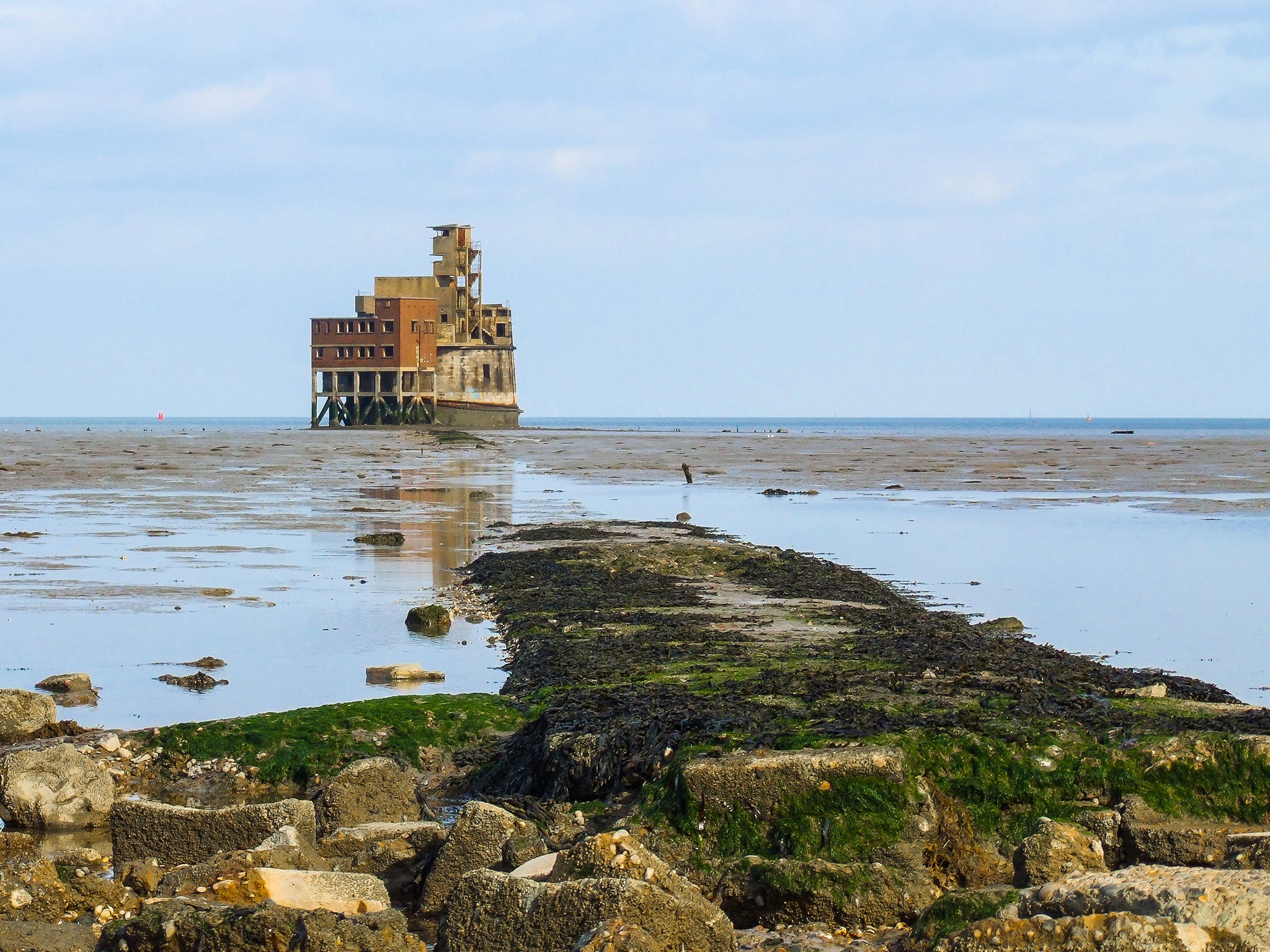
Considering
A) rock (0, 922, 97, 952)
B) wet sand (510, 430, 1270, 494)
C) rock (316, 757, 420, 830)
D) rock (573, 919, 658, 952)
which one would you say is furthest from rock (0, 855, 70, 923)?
Answer: wet sand (510, 430, 1270, 494)

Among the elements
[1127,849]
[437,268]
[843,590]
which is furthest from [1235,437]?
[1127,849]

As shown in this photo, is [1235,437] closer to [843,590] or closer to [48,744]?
[843,590]

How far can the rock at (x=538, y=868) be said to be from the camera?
6676 millimetres

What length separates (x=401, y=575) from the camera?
812 inches

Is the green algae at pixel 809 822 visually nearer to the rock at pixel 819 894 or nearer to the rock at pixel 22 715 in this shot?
the rock at pixel 819 894

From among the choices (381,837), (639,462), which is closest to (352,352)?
(639,462)

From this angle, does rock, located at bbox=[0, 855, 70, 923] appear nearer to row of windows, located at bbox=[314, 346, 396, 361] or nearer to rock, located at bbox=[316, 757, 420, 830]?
rock, located at bbox=[316, 757, 420, 830]

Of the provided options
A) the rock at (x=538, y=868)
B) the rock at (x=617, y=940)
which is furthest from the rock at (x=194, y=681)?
the rock at (x=617, y=940)

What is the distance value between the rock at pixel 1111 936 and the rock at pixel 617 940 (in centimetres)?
142

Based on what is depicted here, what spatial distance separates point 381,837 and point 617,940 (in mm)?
2506

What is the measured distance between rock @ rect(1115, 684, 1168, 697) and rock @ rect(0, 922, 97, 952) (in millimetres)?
7496

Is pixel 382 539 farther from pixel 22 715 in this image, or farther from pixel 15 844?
pixel 15 844

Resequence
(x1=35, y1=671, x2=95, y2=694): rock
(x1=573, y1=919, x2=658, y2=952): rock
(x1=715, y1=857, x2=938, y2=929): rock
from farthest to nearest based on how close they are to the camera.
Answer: (x1=35, y1=671, x2=95, y2=694): rock → (x1=715, y1=857, x2=938, y2=929): rock → (x1=573, y1=919, x2=658, y2=952): rock

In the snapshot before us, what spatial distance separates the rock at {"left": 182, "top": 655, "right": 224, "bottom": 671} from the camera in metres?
13.5
